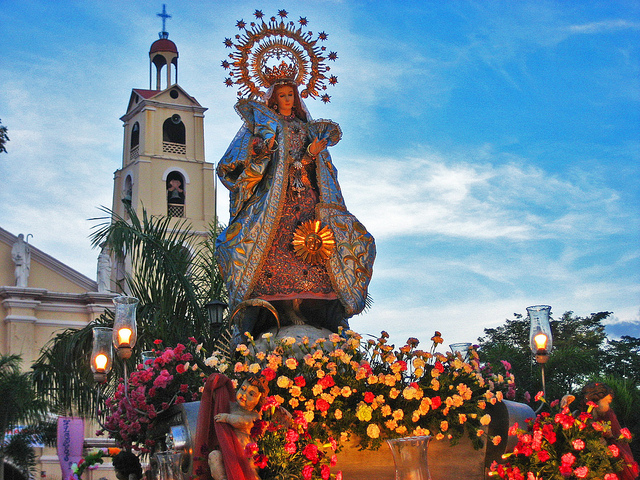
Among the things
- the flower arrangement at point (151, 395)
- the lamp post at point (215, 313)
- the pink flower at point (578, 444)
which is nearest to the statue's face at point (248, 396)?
the flower arrangement at point (151, 395)

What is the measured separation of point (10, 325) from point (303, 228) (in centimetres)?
2457

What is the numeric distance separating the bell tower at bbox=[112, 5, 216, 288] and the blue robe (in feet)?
93.0

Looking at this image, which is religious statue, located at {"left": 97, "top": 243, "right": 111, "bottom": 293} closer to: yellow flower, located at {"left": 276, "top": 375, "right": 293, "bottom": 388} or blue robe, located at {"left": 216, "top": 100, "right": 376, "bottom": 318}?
blue robe, located at {"left": 216, "top": 100, "right": 376, "bottom": 318}

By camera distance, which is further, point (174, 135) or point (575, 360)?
point (174, 135)

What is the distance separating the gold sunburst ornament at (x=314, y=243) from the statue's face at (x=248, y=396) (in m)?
2.62

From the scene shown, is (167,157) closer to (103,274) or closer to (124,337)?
(103,274)

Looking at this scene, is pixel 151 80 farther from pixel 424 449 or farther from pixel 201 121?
pixel 424 449

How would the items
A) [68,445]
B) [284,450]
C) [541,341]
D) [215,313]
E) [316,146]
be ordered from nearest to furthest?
[284,450], [541,341], [316,146], [215,313], [68,445]

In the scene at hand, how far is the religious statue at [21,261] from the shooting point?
31.5 m

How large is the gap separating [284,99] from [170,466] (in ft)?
14.0

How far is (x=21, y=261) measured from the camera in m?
31.5

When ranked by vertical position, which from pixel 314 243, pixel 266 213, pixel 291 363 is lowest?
pixel 291 363

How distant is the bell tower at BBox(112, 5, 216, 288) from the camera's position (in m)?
37.7

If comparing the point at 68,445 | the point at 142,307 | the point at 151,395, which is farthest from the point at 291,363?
the point at 142,307
